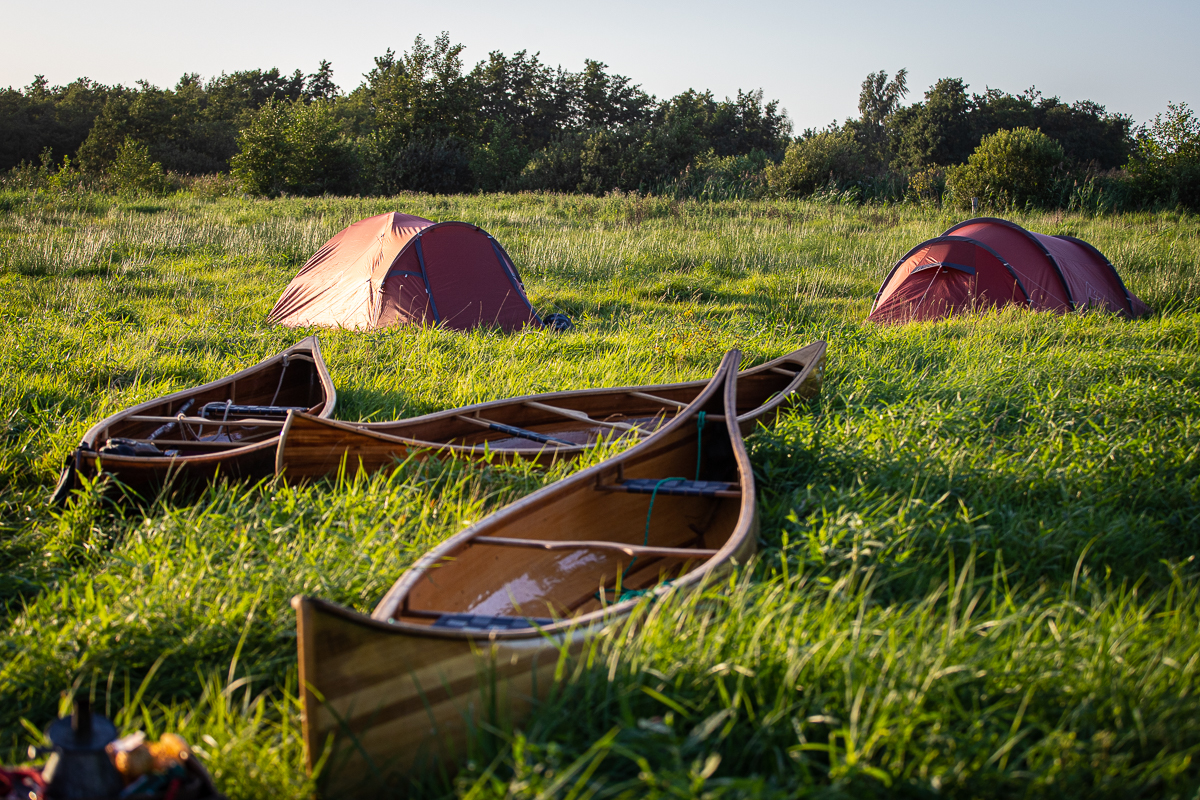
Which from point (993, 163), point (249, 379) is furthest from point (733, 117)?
point (249, 379)

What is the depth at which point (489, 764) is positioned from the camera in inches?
62.2

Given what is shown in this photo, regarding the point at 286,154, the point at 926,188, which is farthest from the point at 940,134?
the point at 286,154

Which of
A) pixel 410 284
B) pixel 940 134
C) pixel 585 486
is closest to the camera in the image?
pixel 585 486

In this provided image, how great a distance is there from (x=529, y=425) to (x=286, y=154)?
25.0 m

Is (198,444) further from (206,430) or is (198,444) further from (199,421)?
(206,430)

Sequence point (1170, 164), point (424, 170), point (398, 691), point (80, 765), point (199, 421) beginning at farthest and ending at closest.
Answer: point (424, 170) < point (1170, 164) < point (199, 421) < point (398, 691) < point (80, 765)

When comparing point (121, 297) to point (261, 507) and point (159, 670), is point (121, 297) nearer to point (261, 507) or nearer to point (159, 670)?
point (261, 507)

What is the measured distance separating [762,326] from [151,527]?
18.8 feet

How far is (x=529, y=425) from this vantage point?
173 inches

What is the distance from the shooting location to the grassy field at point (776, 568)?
61.4 inches

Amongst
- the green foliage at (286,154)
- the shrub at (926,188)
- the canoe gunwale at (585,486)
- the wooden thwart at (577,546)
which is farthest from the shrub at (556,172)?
the wooden thwart at (577,546)

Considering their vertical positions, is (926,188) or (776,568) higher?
(926,188)

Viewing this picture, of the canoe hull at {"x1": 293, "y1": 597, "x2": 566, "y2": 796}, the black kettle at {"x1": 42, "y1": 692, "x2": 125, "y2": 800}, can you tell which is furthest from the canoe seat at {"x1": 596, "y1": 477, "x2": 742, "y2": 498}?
the black kettle at {"x1": 42, "y1": 692, "x2": 125, "y2": 800}

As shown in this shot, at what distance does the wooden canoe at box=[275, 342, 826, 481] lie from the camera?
10.8 feet
